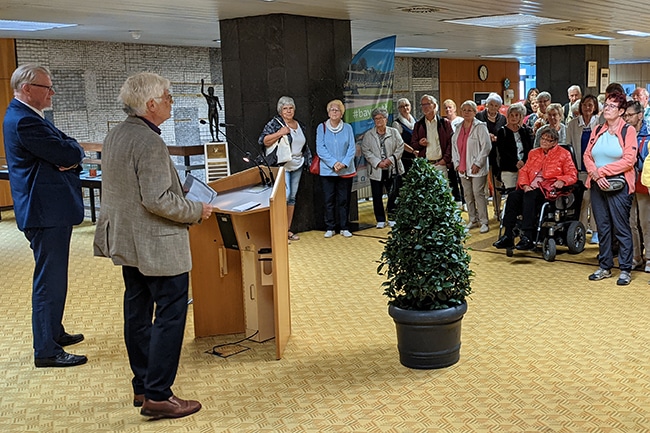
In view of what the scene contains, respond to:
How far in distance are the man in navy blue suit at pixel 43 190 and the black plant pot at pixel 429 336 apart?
6.45 feet

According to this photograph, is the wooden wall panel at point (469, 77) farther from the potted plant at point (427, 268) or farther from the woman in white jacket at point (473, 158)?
the potted plant at point (427, 268)

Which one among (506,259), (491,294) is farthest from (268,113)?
(491,294)

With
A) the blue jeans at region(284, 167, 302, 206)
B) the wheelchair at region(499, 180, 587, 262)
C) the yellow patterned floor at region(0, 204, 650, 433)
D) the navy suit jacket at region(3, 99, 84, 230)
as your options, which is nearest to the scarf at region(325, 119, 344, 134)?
the blue jeans at region(284, 167, 302, 206)

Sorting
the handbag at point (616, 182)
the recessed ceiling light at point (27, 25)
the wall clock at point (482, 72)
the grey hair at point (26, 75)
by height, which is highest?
the recessed ceiling light at point (27, 25)

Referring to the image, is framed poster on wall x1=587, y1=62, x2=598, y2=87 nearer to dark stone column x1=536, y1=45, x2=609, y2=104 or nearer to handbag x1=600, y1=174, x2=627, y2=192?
dark stone column x1=536, y1=45, x2=609, y2=104

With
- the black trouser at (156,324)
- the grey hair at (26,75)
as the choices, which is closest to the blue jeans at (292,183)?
the grey hair at (26,75)

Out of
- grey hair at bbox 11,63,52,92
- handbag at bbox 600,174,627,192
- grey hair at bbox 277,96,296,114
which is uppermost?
grey hair at bbox 11,63,52,92

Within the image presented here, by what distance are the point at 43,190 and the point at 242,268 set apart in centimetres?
131

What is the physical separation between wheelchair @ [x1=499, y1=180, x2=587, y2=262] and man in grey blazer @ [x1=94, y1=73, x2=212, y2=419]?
4.41m

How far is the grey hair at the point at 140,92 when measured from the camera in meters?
3.45

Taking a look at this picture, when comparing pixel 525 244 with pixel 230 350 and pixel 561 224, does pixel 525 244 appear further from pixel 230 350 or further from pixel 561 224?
pixel 230 350

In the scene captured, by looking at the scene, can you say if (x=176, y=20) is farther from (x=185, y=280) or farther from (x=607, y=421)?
(x=607, y=421)

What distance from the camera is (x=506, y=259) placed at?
733 centimetres

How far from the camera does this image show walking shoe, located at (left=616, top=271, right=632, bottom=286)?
618cm
